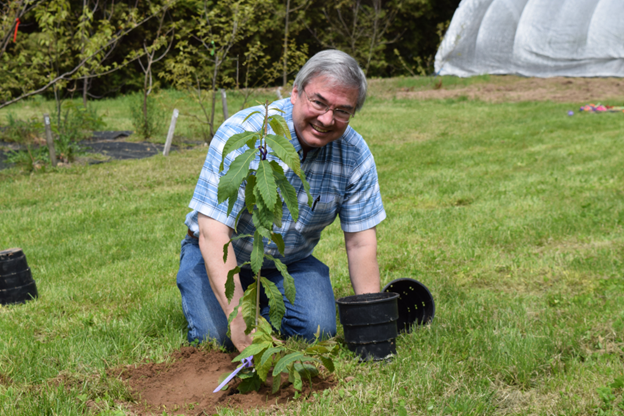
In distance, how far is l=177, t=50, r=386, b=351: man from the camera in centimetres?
246

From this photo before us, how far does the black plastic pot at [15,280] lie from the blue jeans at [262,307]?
1254mm

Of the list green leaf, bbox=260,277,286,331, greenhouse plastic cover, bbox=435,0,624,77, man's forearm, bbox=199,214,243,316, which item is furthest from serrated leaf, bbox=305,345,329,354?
greenhouse plastic cover, bbox=435,0,624,77

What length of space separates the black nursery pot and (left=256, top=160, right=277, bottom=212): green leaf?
0.71 meters

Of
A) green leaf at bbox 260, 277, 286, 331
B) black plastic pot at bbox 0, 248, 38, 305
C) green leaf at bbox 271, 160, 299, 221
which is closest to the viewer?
green leaf at bbox 271, 160, 299, 221

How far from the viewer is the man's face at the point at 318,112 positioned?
242 centimetres

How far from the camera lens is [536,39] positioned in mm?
19109

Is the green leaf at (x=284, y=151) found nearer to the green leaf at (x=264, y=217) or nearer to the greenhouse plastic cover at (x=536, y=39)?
the green leaf at (x=264, y=217)

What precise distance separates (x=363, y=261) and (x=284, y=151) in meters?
0.99

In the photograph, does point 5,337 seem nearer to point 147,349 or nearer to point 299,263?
point 147,349

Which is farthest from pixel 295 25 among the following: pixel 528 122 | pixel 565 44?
pixel 528 122

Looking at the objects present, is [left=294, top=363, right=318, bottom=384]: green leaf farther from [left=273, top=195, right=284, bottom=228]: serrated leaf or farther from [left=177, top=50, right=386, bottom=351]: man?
[left=273, top=195, right=284, bottom=228]: serrated leaf

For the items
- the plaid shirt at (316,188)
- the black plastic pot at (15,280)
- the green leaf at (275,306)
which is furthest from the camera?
the black plastic pot at (15,280)

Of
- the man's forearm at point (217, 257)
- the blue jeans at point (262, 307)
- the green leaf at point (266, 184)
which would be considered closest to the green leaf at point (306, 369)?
the man's forearm at point (217, 257)

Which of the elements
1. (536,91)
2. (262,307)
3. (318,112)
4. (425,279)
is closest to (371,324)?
(262,307)
